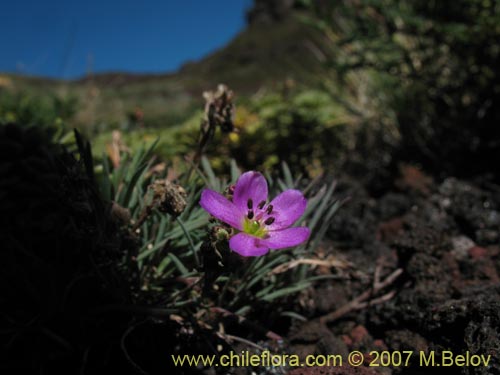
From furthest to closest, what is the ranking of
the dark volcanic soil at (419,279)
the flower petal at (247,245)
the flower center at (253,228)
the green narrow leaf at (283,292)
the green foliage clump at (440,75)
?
the green foliage clump at (440,75), the green narrow leaf at (283,292), the dark volcanic soil at (419,279), the flower center at (253,228), the flower petal at (247,245)

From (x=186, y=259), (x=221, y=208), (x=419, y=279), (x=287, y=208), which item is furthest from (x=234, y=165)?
(x=419, y=279)

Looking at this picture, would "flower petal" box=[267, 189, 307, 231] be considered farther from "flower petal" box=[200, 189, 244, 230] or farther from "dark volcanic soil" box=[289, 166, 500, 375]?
"dark volcanic soil" box=[289, 166, 500, 375]

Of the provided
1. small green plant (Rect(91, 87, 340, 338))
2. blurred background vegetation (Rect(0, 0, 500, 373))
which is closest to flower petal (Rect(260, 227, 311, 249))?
blurred background vegetation (Rect(0, 0, 500, 373))

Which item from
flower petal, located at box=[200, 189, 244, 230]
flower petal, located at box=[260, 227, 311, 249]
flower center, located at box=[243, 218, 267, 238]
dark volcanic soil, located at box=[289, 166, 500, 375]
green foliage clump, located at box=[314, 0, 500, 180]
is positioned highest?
green foliage clump, located at box=[314, 0, 500, 180]

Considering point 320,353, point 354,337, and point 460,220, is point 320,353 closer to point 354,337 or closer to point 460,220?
point 354,337

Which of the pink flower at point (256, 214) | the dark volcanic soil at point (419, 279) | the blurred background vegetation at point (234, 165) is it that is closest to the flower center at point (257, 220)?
the pink flower at point (256, 214)

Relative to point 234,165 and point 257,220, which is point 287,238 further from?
point 234,165

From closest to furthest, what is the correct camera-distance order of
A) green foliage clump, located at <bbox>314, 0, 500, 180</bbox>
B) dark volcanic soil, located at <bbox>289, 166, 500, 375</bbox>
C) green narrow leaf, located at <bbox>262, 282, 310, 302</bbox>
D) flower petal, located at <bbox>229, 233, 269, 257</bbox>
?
1. flower petal, located at <bbox>229, 233, 269, 257</bbox>
2. dark volcanic soil, located at <bbox>289, 166, 500, 375</bbox>
3. green narrow leaf, located at <bbox>262, 282, 310, 302</bbox>
4. green foliage clump, located at <bbox>314, 0, 500, 180</bbox>

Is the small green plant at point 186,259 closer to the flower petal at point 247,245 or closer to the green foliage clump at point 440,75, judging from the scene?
the flower petal at point 247,245
